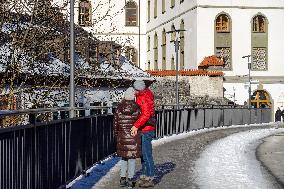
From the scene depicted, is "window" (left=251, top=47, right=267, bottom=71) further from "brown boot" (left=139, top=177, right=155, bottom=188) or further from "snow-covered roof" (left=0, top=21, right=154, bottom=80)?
"brown boot" (left=139, top=177, right=155, bottom=188)

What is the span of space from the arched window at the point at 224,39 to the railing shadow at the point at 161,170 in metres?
39.3

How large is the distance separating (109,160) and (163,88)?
33703mm

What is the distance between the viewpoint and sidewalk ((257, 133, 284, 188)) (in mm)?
12320

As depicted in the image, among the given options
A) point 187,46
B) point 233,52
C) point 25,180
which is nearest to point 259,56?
point 233,52

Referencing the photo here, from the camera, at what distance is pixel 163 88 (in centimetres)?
4812

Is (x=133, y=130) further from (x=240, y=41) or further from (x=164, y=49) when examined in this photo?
(x=164, y=49)

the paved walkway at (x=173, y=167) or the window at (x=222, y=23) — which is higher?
the window at (x=222, y=23)

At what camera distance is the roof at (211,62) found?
49.5 metres

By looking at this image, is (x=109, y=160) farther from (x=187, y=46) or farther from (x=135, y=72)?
(x=187, y=46)

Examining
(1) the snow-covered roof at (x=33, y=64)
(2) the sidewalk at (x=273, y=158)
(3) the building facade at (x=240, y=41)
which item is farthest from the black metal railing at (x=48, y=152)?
(3) the building facade at (x=240, y=41)

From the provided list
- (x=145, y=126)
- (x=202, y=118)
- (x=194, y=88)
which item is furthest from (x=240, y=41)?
(x=145, y=126)

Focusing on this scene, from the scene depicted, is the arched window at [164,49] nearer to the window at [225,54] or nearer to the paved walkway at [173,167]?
the window at [225,54]

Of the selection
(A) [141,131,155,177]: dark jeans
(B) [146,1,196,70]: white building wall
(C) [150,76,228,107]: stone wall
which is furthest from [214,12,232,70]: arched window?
(A) [141,131,155,177]: dark jeans

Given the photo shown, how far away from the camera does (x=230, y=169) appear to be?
41.9 ft
